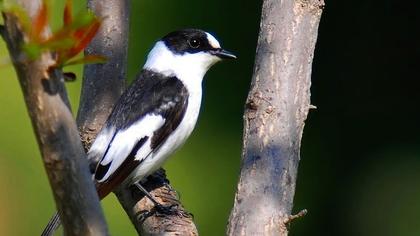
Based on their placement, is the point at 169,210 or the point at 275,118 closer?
the point at 275,118

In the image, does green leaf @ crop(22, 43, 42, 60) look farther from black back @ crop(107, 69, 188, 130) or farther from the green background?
the green background

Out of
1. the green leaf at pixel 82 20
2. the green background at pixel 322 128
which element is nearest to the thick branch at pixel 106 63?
the green background at pixel 322 128

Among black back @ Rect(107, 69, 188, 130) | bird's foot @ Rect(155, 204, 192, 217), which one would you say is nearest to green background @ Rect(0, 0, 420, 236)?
black back @ Rect(107, 69, 188, 130)

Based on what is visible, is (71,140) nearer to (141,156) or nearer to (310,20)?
(310,20)

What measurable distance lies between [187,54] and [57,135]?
194cm

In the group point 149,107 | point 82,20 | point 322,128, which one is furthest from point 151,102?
point 82,20

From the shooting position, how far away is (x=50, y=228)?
2668 millimetres

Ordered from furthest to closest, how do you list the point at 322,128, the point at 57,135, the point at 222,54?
the point at 322,128, the point at 222,54, the point at 57,135

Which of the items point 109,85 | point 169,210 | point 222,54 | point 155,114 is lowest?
point 169,210

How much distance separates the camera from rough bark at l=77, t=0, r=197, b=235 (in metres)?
3.02

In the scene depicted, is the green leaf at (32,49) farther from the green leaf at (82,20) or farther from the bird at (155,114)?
the bird at (155,114)

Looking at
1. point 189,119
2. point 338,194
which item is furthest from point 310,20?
point 338,194

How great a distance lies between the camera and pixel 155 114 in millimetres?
3111

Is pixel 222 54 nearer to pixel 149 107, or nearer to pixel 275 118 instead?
pixel 149 107
